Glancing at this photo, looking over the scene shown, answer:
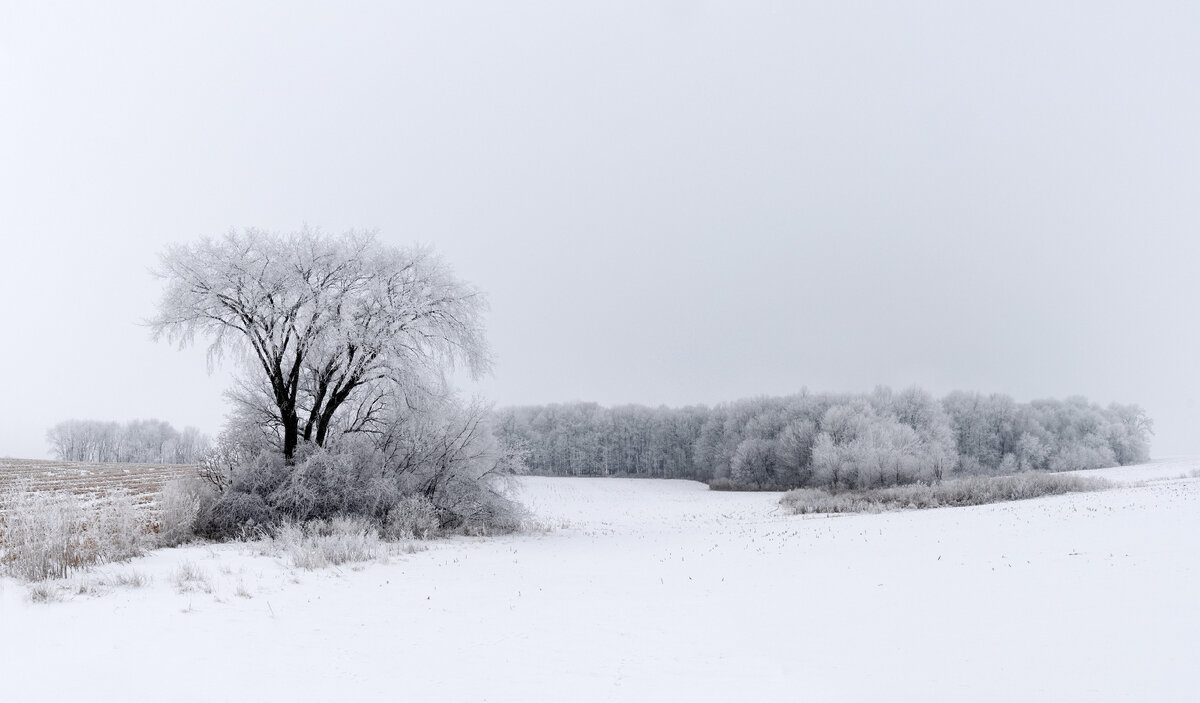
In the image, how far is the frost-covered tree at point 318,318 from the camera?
17.9 meters

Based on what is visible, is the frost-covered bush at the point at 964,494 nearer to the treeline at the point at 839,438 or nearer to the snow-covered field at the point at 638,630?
the snow-covered field at the point at 638,630

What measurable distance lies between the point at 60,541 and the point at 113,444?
14123 centimetres

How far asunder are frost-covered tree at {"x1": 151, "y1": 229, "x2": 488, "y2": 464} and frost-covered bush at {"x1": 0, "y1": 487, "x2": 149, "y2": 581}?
6.59 meters

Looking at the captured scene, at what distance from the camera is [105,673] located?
5.27 m

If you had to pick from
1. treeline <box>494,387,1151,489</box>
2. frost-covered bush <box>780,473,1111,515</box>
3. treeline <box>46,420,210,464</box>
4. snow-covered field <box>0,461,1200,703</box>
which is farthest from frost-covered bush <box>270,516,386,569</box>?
treeline <box>46,420,210,464</box>

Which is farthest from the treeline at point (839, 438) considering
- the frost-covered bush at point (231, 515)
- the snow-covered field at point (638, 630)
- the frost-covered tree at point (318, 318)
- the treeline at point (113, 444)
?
the treeline at point (113, 444)

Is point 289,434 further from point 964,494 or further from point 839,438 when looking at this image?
point 839,438

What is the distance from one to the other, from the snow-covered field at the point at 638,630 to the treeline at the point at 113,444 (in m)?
131

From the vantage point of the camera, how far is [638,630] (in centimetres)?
801

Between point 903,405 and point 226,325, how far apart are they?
264ft

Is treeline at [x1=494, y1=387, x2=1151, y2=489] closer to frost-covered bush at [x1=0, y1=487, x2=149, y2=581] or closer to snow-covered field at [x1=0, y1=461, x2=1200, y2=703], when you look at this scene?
snow-covered field at [x1=0, y1=461, x2=1200, y2=703]

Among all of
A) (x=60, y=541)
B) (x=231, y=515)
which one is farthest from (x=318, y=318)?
(x=60, y=541)

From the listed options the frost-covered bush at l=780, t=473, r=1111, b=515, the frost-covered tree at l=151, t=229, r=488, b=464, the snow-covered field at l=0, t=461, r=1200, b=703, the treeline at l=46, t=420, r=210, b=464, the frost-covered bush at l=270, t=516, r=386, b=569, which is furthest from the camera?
the treeline at l=46, t=420, r=210, b=464

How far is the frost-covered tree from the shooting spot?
17.9 meters
